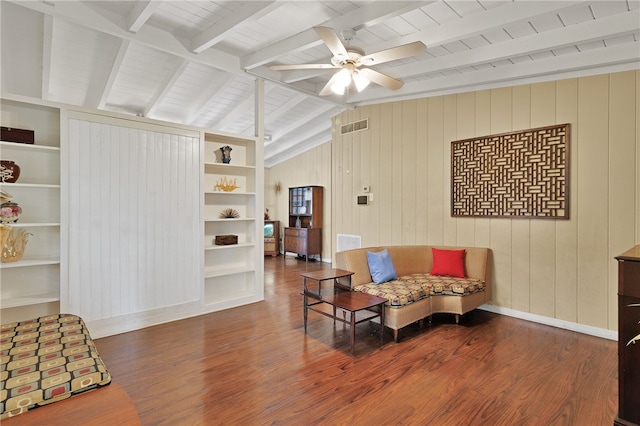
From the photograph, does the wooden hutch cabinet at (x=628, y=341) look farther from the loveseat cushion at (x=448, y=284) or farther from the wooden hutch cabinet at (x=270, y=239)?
the wooden hutch cabinet at (x=270, y=239)

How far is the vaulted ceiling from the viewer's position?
116 inches

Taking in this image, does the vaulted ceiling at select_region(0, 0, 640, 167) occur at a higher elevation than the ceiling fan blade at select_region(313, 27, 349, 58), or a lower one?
higher

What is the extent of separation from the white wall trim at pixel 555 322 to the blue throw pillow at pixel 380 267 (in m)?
1.46

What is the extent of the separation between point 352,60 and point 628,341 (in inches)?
111

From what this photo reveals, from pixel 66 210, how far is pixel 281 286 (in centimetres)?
331

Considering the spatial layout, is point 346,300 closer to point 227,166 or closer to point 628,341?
point 628,341

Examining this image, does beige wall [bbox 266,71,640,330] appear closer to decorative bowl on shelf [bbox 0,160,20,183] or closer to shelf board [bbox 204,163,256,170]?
shelf board [bbox 204,163,256,170]

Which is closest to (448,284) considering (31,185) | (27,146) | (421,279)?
(421,279)

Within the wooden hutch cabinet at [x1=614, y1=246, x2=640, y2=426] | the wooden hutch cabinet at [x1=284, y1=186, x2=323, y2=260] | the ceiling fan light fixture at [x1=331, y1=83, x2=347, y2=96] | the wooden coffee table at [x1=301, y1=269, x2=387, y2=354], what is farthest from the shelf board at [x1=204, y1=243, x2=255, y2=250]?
the wooden hutch cabinet at [x1=614, y1=246, x2=640, y2=426]

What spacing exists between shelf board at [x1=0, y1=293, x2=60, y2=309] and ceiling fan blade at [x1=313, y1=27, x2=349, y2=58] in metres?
3.46

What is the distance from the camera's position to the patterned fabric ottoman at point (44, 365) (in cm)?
147

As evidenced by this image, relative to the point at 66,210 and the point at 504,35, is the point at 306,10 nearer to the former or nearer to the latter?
the point at 504,35

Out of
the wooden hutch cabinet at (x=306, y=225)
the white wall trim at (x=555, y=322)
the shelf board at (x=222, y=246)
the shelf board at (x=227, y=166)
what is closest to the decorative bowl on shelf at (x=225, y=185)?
the shelf board at (x=227, y=166)

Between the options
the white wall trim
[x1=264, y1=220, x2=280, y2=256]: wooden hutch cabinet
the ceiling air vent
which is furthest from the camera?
[x1=264, y1=220, x2=280, y2=256]: wooden hutch cabinet
